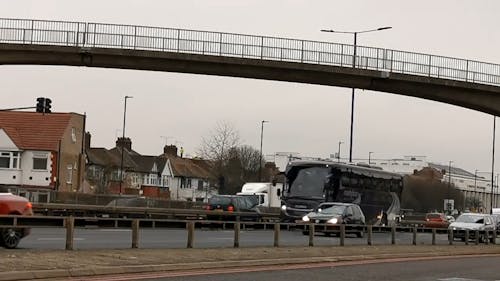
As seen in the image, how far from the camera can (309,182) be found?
38188mm

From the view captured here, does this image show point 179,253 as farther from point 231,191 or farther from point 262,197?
point 231,191

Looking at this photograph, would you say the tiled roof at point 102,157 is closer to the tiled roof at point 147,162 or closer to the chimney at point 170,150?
the tiled roof at point 147,162

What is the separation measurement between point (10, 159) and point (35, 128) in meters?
4.46

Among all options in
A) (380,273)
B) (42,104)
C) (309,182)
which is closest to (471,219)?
(309,182)

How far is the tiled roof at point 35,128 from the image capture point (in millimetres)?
69438

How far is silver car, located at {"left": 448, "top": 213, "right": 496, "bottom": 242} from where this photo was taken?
38.0 meters

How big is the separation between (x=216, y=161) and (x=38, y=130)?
3300 centimetres

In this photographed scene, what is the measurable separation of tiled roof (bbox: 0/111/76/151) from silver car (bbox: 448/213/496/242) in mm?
39680

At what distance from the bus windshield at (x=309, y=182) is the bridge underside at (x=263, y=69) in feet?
15.2

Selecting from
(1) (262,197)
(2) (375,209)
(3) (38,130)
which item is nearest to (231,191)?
(3) (38,130)

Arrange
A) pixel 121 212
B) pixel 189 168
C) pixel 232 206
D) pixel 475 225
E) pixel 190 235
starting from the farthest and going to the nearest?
1. pixel 189 168
2. pixel 232 206
3. pixel 475 225
4. pixel 121 212
5. pixel 190 235

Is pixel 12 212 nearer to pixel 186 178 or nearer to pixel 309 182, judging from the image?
pixel 309 182

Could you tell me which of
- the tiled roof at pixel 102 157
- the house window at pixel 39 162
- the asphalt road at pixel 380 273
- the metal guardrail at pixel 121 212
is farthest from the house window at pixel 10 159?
the asphalt road at pixel 380 273

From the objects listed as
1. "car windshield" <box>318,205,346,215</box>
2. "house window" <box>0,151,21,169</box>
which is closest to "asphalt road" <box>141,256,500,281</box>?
"car windshield" <box>318,205,346,215</box>
